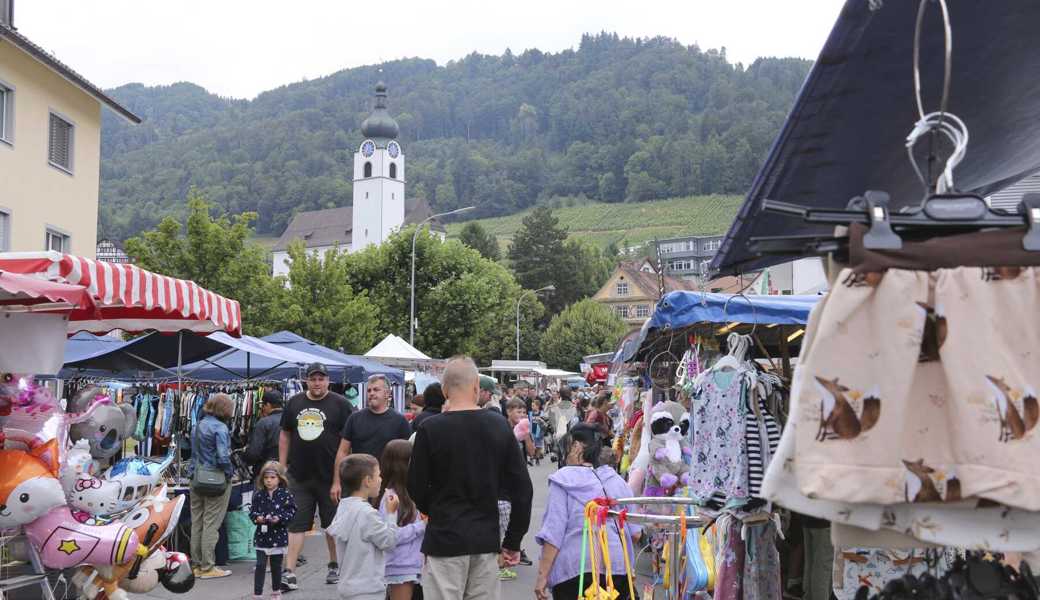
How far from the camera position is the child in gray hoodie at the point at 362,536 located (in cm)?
695

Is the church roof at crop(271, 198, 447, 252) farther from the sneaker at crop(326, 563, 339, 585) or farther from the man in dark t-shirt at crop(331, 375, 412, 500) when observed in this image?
the man in dark t-shirt at crop(331, 375, 412, 500)

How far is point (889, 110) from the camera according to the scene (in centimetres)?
388

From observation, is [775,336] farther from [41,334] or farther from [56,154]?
[56,154]

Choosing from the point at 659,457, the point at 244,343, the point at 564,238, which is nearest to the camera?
the point at 659,457

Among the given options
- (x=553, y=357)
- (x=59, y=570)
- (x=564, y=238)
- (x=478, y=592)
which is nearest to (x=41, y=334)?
(x=59, y=570)

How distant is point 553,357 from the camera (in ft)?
279

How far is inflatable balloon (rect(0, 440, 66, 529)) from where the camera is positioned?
6102 mm

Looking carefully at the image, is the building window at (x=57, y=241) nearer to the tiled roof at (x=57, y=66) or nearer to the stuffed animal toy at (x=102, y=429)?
the tiled roof at (x=57, y=66)

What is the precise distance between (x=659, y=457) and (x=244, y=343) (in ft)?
23.8

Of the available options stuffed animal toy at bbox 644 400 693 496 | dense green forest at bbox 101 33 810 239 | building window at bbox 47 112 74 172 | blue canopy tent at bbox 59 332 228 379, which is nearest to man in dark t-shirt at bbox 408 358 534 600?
stuffed animal toy at bbox 644 400 693 496

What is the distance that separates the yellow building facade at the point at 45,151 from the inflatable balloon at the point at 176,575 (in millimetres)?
19514

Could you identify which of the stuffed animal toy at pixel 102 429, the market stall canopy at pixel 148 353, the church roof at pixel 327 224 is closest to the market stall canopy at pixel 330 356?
the market stall canopy at pixel 148 353

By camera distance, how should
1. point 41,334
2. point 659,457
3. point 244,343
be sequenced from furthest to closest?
point 244,343, point 659,457, point 41,334

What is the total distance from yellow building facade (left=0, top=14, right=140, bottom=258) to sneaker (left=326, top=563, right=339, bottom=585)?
56.1ft
